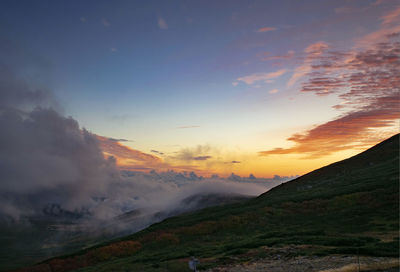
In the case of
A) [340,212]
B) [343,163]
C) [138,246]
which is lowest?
[138,246]

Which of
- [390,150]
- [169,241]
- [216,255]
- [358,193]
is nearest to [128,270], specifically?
[216,255]

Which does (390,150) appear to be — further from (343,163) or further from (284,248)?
(284,248)

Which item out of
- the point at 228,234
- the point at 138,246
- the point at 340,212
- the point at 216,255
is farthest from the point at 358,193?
the point at 138,246

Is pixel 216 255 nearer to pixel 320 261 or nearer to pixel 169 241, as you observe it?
pixel 320 261

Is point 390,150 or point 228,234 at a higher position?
point 390,150

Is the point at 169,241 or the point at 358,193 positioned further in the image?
the point at 358,193

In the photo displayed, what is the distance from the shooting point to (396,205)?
141 feet

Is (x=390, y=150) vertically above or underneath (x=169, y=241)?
above

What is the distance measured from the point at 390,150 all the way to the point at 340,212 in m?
81.4

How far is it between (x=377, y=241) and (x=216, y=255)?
673 inches

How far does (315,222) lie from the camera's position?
149ft

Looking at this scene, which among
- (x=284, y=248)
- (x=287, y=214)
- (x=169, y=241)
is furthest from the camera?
(x=287, y=214)

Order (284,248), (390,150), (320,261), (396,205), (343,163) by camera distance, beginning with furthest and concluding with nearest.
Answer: (343,163) → (390,150) → (396,205) → (284,248) → (320,261)

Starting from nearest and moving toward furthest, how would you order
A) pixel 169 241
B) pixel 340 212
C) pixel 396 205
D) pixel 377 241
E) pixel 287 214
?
pixel 377 241, pixel 396 205, pixel 340 212, pixel 169 241, pixel 287 214
